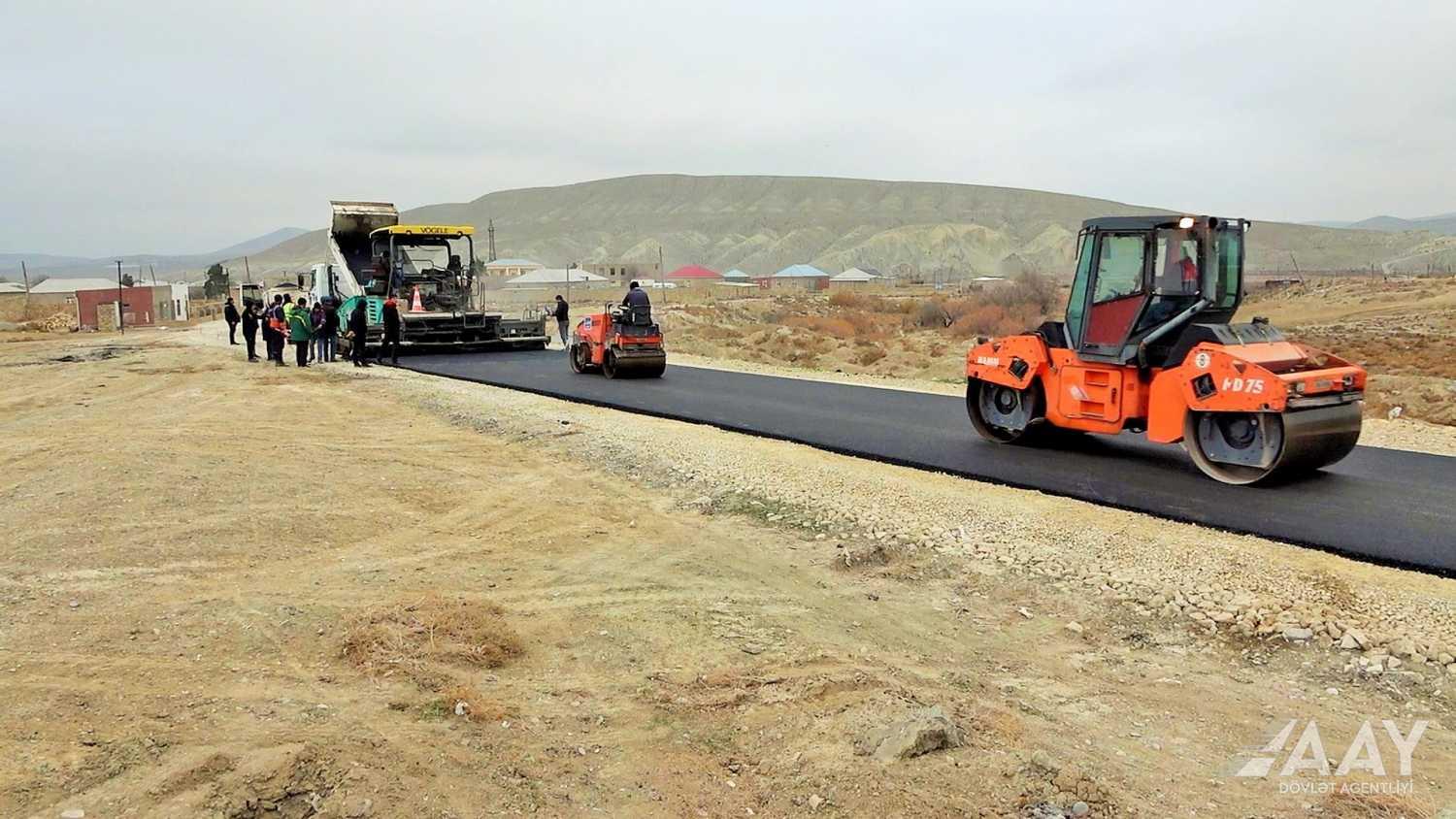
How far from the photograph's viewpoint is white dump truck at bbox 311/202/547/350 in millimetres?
21719

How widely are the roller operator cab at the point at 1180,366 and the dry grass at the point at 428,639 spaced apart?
236 inches

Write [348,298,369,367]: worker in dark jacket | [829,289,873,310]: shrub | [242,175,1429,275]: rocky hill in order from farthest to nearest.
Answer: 1. [242,175,1429,275]: rocky hill
2. [829,289,873,310]: shrub
3. [348,298,369,367]: worker in dark jacket

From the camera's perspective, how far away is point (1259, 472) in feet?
25.7

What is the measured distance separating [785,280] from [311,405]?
79.2 meters

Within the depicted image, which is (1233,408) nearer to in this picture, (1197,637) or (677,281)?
(1197,637)

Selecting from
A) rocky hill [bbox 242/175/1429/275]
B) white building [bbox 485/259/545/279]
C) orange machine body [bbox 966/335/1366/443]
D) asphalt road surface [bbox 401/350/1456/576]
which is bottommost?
asphalt road surface [bbox 401/350/1456/576]

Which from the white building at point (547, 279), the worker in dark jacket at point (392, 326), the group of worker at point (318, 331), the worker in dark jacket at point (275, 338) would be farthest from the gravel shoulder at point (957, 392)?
the white building at point (547, 279)

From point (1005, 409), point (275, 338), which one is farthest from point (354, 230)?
point (1005, 409)

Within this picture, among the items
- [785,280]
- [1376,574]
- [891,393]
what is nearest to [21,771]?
[1376,574]

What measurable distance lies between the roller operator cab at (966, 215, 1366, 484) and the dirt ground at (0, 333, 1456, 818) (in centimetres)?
161

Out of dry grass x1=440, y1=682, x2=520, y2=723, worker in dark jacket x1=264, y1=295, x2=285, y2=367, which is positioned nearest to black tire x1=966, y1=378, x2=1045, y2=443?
dry grass x1=440, y1=682, x2=520, y2=723

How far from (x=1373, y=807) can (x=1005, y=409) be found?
6.77 meters

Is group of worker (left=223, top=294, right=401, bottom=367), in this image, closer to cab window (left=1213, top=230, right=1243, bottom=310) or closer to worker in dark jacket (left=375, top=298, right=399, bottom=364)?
worker in dark jacket (left=375, top=298, right=399, bottom=364)

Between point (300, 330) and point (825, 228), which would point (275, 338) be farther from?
point (825, 228)
